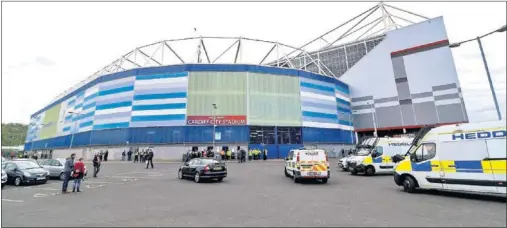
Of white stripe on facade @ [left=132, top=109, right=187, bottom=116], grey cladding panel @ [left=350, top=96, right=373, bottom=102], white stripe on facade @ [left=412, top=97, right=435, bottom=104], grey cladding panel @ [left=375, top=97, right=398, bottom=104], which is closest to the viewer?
white stripe on facade @ [left=132, top=109, right=187, bottom=116]

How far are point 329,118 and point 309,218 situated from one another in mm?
46777

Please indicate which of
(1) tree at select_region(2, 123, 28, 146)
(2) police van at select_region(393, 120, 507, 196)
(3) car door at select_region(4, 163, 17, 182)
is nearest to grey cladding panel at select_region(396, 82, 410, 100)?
(2) police van at select_region(393, 120, 507, 196)

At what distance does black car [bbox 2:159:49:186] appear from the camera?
1630cm

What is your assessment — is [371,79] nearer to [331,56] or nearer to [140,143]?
[331,56]

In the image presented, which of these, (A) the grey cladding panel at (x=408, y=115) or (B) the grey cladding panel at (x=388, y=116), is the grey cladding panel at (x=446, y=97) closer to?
(A) the grey cladding panel at (x=408, y=115)

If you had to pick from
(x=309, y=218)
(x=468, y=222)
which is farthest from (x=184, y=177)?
(x=468, y=222)

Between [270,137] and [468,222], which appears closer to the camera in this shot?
[468,222]

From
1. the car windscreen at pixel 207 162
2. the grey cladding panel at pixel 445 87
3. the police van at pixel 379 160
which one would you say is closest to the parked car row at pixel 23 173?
the car windscreen at pixel 207 162

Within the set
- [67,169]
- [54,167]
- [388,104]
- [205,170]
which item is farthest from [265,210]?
[388,104]

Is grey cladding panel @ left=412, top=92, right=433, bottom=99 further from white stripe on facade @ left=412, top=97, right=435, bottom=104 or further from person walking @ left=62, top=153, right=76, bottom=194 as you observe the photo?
person walking @ left=62, top=153, right=76, bottom=194

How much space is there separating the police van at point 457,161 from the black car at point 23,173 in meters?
20.4

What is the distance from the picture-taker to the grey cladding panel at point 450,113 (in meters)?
49.6

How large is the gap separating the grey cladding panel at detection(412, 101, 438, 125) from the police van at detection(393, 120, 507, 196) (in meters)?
48.8

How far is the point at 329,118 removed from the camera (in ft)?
170
